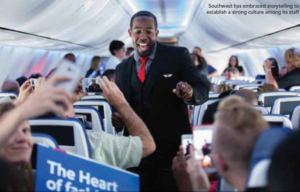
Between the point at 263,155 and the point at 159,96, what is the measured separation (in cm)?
205

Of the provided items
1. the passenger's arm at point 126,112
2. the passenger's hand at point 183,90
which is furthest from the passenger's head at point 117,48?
the passenger's arm at point 126,112

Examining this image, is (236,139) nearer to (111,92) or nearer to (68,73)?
(68,73)

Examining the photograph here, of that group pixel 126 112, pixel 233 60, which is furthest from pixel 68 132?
pixel 233 60

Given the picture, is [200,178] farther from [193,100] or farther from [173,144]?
[173,144]

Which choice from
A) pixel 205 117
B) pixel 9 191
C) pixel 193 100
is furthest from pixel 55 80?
pixel 193 100

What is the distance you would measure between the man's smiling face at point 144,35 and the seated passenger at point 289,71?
11.4ft

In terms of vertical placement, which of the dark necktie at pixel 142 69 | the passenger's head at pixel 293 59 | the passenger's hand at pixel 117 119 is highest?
the passenger's head at pixel 293 59

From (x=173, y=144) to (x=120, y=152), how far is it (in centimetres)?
83

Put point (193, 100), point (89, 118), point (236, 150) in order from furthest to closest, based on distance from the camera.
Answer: point (89, 118), point (193, 100), point (236, 150)

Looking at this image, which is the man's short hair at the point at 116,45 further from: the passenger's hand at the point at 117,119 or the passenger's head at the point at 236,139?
the passenger's head at the point at 236,139

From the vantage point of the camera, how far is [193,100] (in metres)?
3.19

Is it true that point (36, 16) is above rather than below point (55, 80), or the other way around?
→ above

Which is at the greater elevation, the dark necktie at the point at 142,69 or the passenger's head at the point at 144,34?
the passenger's head at the point at 144,34

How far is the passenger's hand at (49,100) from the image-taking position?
4.30ft
